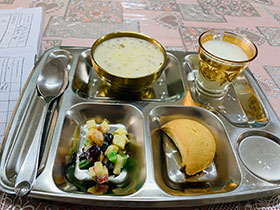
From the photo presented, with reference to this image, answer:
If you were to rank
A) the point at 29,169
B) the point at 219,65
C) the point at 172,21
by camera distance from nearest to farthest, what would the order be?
the point at 29,169 < the point at 219,65 < the point at 172,21

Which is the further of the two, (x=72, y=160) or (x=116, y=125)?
(x=116, y=125)

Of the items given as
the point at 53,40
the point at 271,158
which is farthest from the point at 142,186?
the point at 53,40

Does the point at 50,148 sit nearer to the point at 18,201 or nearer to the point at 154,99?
the point at 18,201

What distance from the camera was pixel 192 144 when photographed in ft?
2.20

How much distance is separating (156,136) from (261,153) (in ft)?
1.08

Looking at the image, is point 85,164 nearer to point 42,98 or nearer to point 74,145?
point 74,145

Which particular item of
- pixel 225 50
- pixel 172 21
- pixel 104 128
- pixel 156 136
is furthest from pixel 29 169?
pixel 172 21

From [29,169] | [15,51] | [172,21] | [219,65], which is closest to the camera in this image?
[29,169]

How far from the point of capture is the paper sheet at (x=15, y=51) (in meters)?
0.83

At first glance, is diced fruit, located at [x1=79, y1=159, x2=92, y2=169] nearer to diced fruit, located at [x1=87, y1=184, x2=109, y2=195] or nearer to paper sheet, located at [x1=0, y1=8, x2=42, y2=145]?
diced fruit, located at [x1=87, y1=184, x2=109, y2=195]

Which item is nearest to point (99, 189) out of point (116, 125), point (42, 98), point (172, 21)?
point (116, 125)

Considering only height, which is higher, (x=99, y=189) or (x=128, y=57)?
(x=128, y=57)

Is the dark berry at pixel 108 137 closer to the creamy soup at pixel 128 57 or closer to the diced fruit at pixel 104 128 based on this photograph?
the diced fruit at pixel 104 128

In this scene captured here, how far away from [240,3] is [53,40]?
1.23 meters
